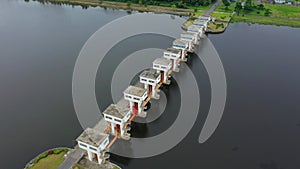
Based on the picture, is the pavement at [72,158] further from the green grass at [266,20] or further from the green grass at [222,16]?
the green grass at [266,20]

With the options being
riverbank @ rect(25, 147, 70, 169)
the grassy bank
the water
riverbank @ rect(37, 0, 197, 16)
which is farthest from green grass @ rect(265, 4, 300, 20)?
riverbank @ rect(25, 147, 70, 169)

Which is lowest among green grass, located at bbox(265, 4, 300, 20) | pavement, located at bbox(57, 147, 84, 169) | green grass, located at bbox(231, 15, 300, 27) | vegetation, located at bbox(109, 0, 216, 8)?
pavement, located at bbox(57, 147, 84, 169)

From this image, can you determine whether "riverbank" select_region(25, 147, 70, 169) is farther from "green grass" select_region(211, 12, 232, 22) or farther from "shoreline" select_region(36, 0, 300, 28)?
"green grass" select_region(211, 12, 232, 22)

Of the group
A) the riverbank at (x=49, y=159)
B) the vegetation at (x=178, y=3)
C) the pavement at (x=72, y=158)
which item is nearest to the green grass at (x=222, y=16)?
the vegetation at (x=178, y=3)

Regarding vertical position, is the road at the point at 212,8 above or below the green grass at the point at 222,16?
above

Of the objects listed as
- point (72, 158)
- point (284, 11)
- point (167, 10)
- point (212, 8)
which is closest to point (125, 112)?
point (72, 158)
